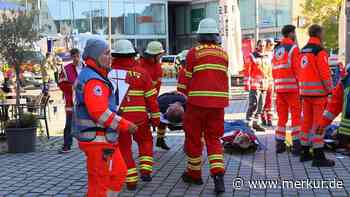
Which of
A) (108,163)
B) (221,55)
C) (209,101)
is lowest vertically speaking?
(108,163)

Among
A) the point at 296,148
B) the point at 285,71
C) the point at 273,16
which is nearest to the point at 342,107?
the point at 285,71

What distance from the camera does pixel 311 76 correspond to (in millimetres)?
7184

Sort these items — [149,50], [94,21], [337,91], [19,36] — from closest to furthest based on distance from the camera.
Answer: [337,91] → [149,50] → [19,36] → [94,21]

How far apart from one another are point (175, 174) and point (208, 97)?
1.61 metres

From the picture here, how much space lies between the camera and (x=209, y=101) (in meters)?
5.91

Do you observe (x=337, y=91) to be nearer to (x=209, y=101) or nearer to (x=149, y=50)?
(x=209, y=101)

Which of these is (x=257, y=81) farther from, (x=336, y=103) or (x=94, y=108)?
(x=94, y=108)

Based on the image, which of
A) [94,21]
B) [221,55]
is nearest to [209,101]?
[221,55]

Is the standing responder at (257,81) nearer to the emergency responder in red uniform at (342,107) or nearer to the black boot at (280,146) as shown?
the black boot at (280,146)

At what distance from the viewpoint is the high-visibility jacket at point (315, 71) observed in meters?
7.06

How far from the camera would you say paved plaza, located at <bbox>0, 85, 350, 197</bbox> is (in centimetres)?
607

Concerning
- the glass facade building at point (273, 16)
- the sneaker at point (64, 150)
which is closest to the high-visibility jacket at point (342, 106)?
the sneaker at point (64, 150)

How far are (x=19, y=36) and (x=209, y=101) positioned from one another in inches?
205

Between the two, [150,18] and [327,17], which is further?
[150,18]
